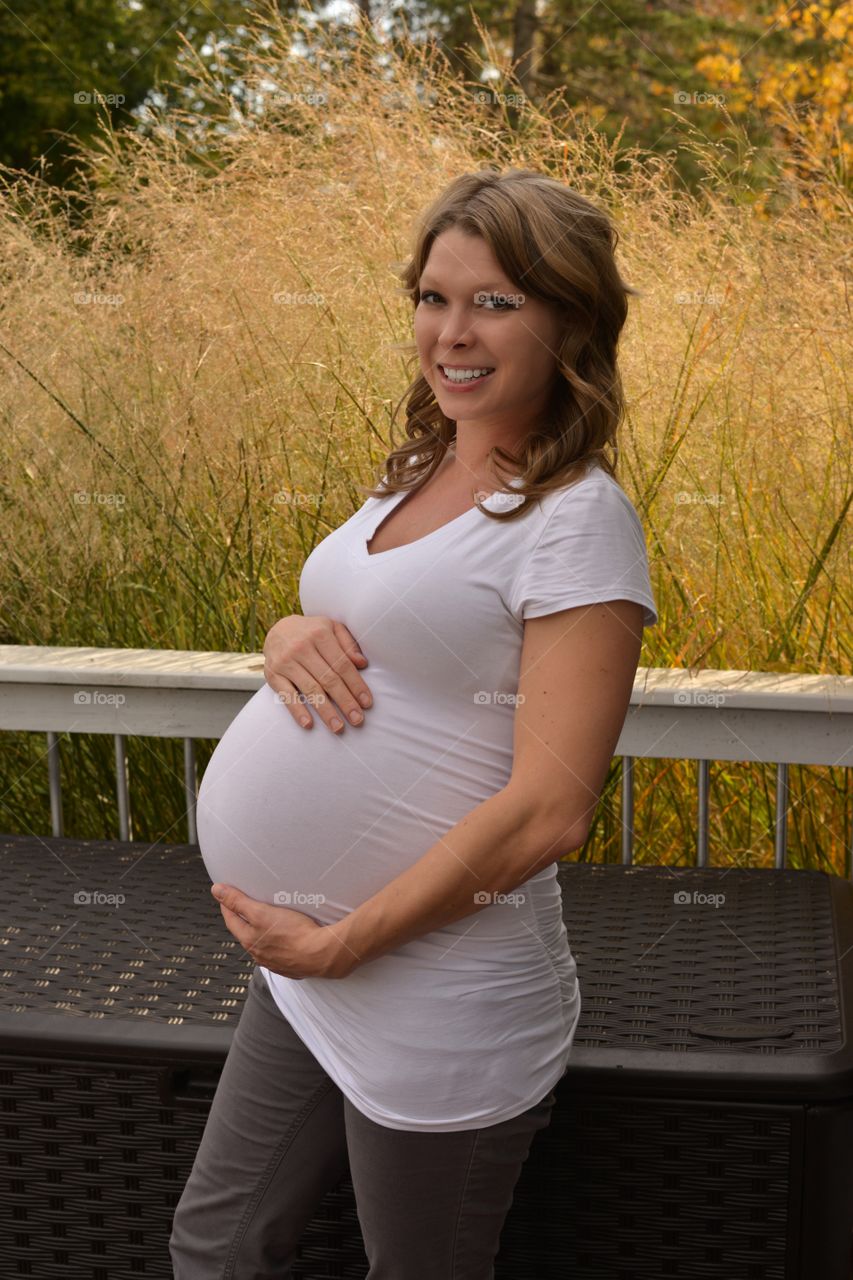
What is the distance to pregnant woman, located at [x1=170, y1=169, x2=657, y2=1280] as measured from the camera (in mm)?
1197

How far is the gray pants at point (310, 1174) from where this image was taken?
4.00ft

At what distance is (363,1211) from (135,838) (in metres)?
1.58

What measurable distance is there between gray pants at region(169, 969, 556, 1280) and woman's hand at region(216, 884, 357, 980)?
0.37ft

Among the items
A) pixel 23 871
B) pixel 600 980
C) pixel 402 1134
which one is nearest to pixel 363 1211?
pixel 402 1134

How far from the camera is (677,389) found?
2795 millimetres

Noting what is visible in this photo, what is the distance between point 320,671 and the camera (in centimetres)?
132
